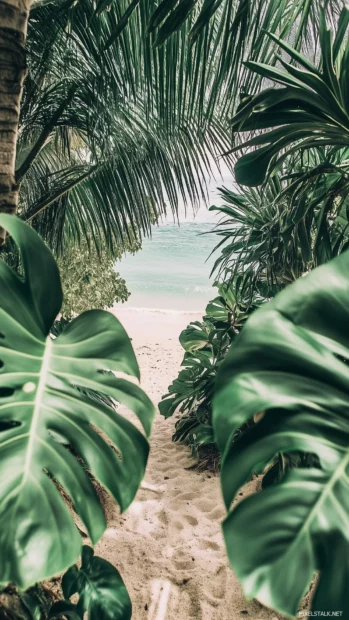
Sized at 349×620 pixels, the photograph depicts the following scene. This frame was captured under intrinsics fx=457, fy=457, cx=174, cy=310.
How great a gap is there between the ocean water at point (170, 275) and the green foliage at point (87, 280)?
363 inches

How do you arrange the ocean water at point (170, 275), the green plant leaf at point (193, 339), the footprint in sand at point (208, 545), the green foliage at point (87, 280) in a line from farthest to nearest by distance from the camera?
the ocean water at point (170, 275), the green foliage at point (87, 280), the green plant leaf at point (193, 339), the footprint in sand at point (208, 545)

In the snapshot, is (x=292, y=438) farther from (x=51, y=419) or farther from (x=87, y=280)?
(x=87, y=280)

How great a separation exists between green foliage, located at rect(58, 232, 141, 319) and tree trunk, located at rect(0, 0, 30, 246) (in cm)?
273

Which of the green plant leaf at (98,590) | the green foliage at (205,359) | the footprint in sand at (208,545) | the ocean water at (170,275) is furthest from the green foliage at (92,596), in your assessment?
the ocean water at (170,275)

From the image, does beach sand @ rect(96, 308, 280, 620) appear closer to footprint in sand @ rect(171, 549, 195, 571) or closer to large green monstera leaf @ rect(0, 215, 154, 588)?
footprint in sand @ rect(171, 549, 195, 571)

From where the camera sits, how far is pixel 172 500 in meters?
1.98

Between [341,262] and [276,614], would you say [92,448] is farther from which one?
[276,614]

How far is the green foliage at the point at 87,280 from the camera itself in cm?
388

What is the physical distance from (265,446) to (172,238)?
93.9ft

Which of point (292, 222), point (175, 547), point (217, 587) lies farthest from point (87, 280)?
point (292, 222)

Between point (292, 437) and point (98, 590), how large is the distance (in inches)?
21.8

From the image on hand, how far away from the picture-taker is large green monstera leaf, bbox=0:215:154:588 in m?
0.38

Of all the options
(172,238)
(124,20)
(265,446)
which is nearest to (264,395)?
(265,446)

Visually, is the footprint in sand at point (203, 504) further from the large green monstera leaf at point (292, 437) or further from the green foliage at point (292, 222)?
the large green monstera leaf at point (292, 437)
